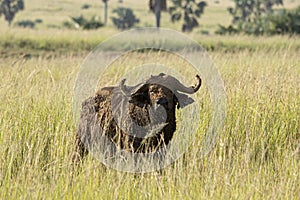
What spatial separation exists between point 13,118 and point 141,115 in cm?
142

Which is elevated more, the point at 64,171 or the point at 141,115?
the point at 141,115

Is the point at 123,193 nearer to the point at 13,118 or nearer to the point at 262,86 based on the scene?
the point at 13,118

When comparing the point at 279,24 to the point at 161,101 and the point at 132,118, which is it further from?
the point at 161,101

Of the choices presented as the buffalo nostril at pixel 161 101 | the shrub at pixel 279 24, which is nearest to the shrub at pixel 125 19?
the shrub at pixel 279 24

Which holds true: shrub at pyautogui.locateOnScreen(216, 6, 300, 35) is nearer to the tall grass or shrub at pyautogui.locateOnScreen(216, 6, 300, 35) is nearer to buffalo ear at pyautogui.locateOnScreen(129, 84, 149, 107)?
the tall grass

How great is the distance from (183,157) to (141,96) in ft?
2.44

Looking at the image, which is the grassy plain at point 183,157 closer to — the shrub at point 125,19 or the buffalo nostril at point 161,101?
the buffalo nostril at point 161,101

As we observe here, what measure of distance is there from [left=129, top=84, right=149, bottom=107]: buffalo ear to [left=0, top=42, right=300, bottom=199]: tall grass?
551 millimetres

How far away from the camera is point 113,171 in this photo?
4.24 metres

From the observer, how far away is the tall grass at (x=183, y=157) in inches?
147

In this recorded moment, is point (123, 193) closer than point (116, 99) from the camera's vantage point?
Yes

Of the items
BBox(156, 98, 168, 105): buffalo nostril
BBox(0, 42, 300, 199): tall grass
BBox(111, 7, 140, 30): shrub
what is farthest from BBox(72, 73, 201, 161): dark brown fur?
BBox(111, 7, 140, 30): shrub

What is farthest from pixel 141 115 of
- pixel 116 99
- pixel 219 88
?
pixel 219 88

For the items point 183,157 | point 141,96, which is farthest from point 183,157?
point 141,96
